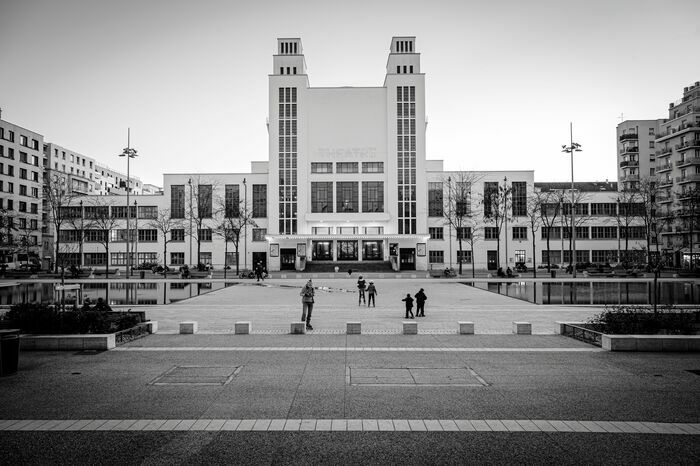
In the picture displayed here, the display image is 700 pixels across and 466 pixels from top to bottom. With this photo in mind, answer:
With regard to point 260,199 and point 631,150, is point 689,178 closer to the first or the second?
point 631,150

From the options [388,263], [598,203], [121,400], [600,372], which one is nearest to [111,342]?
[121,400]

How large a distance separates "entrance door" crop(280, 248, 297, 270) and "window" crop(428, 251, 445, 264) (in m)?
21.4

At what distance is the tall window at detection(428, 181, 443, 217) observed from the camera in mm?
74188

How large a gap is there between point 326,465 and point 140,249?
245 feet

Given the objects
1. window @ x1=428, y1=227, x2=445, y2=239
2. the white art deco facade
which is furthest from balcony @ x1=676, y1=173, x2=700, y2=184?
window @ x1=428, y1=227, x2=445, y2=239

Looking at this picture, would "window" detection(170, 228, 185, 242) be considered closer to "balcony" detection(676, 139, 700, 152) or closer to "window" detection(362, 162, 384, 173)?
"window" detection(362, 162, 384, 173)

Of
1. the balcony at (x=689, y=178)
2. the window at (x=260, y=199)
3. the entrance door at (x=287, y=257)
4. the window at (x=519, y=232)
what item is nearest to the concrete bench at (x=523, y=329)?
the entrance door at (x=287, y=257)

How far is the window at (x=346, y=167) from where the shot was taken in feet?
237

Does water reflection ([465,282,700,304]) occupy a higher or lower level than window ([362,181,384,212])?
lower

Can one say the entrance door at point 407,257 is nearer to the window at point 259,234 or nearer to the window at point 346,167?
the window at point 346,167

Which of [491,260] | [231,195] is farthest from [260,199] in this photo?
[491,260]

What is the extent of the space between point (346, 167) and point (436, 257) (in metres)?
Answer: 20.2

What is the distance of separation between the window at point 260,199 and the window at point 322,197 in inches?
345

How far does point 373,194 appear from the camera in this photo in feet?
236
